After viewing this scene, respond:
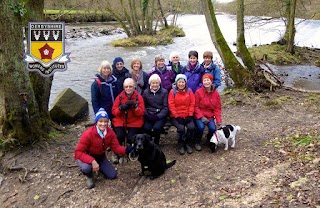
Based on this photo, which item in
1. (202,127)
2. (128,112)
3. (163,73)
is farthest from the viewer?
(163,73)

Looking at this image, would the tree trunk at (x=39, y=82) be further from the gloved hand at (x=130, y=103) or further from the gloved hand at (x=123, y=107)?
the gloved hand at (x=130, y=103)

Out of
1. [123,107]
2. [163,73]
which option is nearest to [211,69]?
[163,73]

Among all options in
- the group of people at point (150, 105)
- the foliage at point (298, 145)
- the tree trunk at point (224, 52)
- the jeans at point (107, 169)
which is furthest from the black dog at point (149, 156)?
the tree trunk at point (224, 52)

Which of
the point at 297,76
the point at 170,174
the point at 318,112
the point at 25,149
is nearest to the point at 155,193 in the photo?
the point at 170,174

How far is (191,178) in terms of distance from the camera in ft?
17.7

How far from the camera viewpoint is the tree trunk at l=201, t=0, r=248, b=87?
1134 cm

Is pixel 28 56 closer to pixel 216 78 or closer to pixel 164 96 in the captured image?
pixel 164 96

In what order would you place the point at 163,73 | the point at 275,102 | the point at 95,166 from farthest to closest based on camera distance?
the point at 275,102
the point at 163,73
the point at 95,166

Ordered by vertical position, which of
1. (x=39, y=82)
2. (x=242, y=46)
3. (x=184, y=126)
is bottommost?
(x=184, y=126)

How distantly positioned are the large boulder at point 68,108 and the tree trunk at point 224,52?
16.8ft

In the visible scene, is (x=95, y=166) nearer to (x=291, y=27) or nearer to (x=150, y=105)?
(x=150, y=105)

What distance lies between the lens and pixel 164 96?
628 centimetres

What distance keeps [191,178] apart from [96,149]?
1.68 meters

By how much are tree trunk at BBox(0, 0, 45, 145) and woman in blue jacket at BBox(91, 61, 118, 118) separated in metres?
1.38
